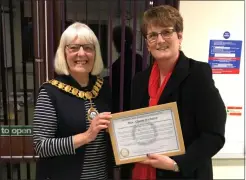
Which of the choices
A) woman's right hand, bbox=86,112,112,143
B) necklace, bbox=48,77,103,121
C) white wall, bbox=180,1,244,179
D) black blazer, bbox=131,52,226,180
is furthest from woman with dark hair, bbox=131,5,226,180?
white wall, bbox=180,1,244,179

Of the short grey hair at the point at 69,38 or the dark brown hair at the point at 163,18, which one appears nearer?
the dark brown hair at the point at 163,18

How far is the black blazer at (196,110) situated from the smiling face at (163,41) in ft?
0.23

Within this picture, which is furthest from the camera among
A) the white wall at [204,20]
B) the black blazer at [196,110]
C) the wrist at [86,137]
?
the white wall at [204,20]

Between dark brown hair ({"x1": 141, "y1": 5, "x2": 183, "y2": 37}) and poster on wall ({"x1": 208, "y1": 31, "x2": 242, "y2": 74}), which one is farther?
poster on wall ({"x1": 208, "y1": 31, "x2": 242, "y2": 74})

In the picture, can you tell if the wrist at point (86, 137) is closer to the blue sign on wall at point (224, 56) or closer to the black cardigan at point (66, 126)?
the black cardigan at point (66, 126)

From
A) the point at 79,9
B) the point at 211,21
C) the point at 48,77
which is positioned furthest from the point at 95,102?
the point at 211,21

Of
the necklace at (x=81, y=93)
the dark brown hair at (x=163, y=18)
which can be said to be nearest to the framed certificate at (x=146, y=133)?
the necklace at (x=81, y=93)

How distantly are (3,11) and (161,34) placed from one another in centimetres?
121

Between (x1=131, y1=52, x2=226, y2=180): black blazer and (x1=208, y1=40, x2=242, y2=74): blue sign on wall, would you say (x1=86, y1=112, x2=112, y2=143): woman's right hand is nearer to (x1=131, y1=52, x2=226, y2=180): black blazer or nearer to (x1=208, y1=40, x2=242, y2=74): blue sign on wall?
(x1=131, y1=52, x2=226, y2=180): black blazer

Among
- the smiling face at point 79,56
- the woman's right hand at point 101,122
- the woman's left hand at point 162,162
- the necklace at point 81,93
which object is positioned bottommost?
the woman's left hand at point 162,162

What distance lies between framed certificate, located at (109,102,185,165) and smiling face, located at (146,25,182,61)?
0.66 feet

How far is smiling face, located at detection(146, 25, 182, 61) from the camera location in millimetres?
1033

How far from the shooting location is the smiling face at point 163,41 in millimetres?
1033

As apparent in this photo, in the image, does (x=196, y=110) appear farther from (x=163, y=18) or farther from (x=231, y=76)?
(x=231, y=76)
